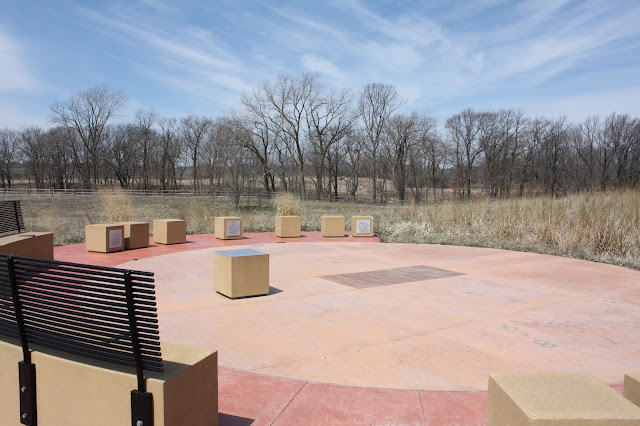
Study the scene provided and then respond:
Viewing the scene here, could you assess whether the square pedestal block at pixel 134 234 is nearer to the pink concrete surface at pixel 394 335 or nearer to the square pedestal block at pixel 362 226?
the pink concrete surface at pixel 394 335

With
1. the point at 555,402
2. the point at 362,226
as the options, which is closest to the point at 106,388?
the point at 555,402

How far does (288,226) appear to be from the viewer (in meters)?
14.1

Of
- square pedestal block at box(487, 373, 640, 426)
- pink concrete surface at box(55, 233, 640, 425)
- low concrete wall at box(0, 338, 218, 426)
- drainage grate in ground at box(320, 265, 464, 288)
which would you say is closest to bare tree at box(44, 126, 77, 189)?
pink concrete surface at box(55, 233, 640, 425)

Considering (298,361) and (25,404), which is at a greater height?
(25,404)

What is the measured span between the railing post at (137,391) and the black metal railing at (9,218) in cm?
826

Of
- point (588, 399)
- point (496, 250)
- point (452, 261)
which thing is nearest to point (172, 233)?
point (452, 261)

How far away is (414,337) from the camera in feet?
15.9

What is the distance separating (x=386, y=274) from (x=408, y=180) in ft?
168

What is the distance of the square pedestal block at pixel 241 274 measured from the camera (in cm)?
630

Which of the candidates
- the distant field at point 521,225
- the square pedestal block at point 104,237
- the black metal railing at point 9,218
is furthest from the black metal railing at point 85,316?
the distant field at point 521,225

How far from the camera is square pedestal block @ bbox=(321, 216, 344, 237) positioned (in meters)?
14.2

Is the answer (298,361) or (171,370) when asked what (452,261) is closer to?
(298,361)

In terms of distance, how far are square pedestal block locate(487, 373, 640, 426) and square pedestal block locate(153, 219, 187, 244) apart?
10.9 meters

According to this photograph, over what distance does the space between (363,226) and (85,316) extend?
12.3 m
